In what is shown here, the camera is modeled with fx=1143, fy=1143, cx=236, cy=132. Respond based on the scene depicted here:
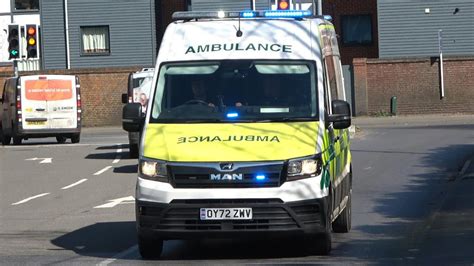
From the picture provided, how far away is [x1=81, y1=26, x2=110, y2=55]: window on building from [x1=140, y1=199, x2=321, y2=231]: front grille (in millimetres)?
45138

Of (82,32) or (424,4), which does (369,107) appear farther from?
(82,32)

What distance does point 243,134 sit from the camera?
11352 mm

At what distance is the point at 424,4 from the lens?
168ft

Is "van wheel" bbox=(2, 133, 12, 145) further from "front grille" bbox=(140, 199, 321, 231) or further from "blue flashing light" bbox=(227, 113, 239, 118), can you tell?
"front grille" bbox=(140, 199, 321, 231)

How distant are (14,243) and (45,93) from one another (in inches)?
899

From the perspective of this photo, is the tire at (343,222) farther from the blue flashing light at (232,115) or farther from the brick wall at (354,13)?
the brick wall at (354,13)

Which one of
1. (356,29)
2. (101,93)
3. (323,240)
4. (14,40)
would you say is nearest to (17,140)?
(14,40)

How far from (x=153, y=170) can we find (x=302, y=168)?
1.44m

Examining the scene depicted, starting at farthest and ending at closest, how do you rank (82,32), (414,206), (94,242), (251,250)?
(82,32), (414,206), (94,242), (251,250)

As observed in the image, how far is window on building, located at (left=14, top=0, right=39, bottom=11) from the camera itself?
56.9m

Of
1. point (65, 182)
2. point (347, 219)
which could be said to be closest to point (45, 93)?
point (65, 182)

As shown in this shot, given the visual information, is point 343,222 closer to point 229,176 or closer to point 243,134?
point 243,134

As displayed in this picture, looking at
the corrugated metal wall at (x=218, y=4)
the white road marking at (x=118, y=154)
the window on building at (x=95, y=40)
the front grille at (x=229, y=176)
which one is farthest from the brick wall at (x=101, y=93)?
the front grille at (x=229, y=176)

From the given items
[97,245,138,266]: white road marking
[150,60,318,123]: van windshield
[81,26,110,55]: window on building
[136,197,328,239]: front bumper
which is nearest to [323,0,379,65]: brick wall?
[81,26,110,55]: window on building
